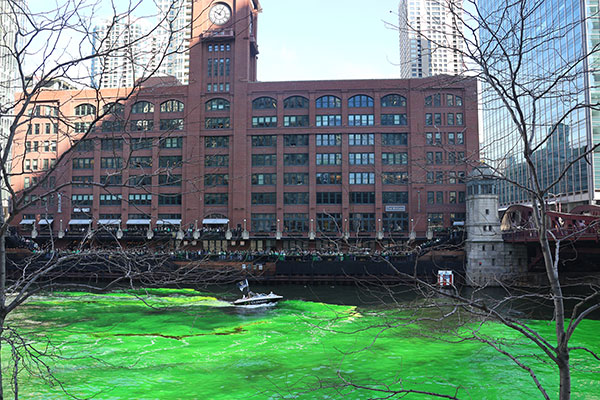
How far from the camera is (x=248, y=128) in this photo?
245 feet

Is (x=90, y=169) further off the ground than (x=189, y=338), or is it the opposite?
(x=90, y=169)

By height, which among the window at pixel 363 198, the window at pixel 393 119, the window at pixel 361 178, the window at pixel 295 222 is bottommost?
the window at pixel 295 222

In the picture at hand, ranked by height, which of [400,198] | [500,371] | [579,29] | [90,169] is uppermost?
[579,29]

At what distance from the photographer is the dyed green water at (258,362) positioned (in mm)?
19219

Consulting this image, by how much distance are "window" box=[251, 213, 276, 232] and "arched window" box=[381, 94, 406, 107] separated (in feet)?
83.2

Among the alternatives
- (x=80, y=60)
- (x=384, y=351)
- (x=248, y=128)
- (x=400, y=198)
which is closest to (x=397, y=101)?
(x=400, y=198)

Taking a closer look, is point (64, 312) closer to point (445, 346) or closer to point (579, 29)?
point (445, 346)

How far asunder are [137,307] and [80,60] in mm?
35408

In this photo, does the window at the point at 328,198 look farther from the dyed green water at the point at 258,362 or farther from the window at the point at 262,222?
the dyed green water at the point at 258,362

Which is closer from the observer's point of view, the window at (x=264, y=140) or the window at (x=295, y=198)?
the window at (x=295, y=198)

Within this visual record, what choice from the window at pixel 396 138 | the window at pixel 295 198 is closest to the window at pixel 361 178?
the window at pixel 396 138

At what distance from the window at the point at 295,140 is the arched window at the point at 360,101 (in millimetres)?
9101

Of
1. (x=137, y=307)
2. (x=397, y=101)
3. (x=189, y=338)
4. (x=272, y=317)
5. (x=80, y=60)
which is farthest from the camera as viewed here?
(x=397, y=101)

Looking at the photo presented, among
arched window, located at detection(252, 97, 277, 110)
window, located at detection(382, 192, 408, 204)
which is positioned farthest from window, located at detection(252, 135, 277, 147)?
window, located at detection(382, 192, 408, 204)
